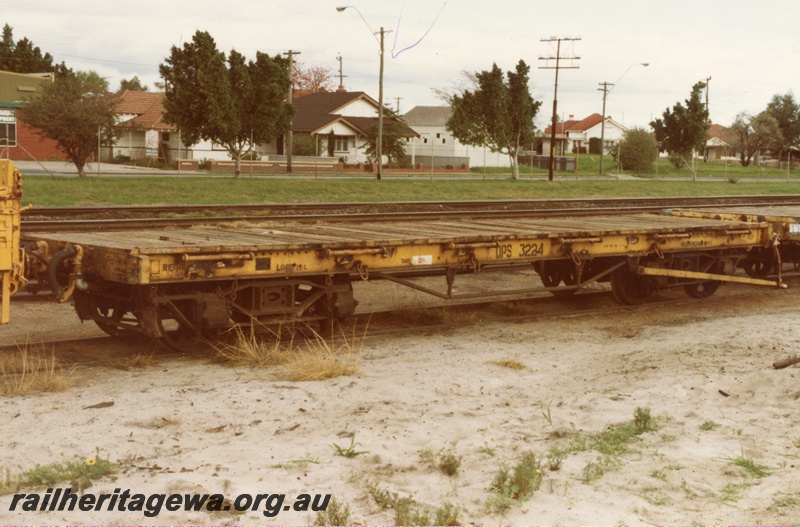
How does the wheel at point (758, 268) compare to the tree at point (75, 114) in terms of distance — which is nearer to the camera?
the wheel at point (758, 268)

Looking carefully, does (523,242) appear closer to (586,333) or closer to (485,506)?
(586,333)

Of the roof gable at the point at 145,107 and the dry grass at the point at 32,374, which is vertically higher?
the roof gable at the point at 145,107

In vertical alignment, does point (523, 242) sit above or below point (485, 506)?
above

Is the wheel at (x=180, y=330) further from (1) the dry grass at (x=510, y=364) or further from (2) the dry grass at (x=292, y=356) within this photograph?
(1) the dry grass at (x=510, y=364)

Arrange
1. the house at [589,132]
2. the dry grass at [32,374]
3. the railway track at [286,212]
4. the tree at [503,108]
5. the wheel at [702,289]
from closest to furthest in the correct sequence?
1. the dry grass at [32,374]
2. the wheel at [702,289]
3. the railway track at [286,212]
4. the tree at [503,108]
5. the house at [589,132]

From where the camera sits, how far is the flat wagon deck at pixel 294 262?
28.5ft

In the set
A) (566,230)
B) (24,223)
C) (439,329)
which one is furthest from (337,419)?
(24,223)

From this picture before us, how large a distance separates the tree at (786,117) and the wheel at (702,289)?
9237 centimetres

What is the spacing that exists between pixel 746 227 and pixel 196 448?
33.0 ft

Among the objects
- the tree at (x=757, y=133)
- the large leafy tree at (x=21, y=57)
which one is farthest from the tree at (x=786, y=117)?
the large leafy tree at (x=21, y=57)

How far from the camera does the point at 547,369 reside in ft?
30.1

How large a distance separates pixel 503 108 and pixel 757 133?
59.7 meters

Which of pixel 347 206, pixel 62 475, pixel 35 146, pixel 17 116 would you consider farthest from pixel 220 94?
pixel 62 475

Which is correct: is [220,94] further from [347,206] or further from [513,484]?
[513,484]
